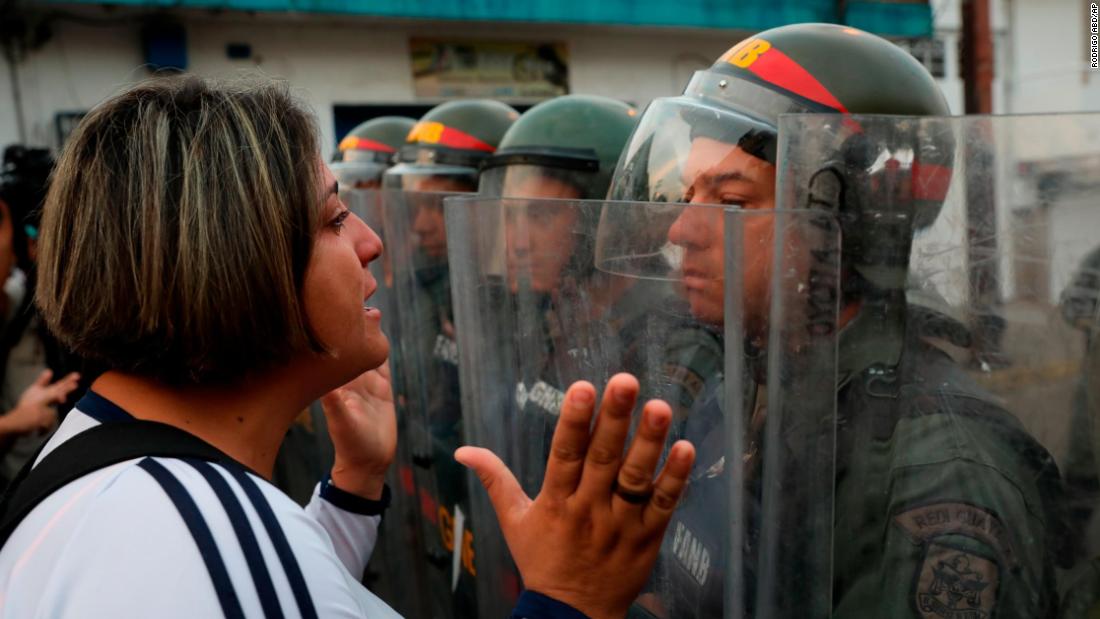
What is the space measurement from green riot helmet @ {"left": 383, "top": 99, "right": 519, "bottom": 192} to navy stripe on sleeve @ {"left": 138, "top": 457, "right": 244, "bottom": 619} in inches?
Answer: 116

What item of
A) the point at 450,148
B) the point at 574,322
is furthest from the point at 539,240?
the point at 450,148

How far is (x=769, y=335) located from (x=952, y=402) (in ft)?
0.81

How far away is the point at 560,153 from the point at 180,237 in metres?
2.04

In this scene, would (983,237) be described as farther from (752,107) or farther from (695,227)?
(752,107)

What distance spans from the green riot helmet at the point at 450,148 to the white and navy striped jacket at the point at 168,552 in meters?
2.91

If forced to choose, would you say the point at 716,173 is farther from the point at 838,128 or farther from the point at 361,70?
the point at 361,70

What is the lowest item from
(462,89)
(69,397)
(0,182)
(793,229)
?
(69,397)

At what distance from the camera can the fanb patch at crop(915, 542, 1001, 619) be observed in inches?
44.4

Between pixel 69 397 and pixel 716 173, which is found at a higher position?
pixel 716 173

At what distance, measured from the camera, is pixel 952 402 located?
1.16m

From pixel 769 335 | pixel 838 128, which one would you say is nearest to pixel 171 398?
pixel 769 335

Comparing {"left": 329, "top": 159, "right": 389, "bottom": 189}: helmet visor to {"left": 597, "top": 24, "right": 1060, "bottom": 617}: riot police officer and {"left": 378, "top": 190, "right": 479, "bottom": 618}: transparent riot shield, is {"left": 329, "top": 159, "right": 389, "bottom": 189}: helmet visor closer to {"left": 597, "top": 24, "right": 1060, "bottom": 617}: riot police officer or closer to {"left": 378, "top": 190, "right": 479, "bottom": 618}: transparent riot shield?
{"left": 378, "top": 190, "right": 479, "bottom": 618}: transparent riot shield

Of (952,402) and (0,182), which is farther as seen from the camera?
(0,182)

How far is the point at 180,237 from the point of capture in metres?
1.21
